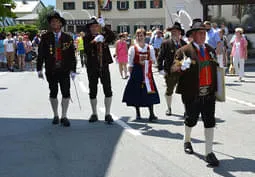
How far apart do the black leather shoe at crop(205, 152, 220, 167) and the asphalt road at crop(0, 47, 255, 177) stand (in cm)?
8

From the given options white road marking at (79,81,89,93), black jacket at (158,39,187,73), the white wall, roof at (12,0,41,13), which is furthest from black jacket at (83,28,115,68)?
roof at (12,0,41,13)

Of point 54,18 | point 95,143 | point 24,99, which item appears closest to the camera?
point 95,143

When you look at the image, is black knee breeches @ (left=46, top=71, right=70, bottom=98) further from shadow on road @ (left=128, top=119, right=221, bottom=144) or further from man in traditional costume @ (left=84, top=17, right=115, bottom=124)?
shadow on road @ (left=128, top=119, right=221, bottom=144)

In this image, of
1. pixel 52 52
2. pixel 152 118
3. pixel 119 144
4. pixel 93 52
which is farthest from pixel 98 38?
pixel 119 144

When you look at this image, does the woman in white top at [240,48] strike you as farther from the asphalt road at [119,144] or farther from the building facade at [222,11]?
the building facade at [222,11]

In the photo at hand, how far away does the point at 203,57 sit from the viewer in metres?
5.97

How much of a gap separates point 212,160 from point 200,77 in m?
1.08

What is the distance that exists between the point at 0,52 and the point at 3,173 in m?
18.2

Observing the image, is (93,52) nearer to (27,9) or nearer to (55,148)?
(55,148)

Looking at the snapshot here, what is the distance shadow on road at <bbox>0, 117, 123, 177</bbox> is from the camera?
5.82 metres

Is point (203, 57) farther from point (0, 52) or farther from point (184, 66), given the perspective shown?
point (0, 52)

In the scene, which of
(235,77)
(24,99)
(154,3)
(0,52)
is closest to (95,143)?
(24,99)

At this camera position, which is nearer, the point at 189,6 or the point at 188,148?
the point at 188,148

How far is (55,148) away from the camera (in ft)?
22.7
